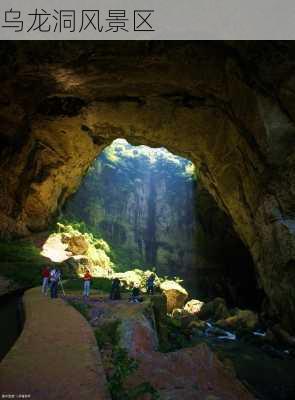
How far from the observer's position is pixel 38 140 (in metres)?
26.2

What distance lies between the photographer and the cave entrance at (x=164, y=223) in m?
37.1

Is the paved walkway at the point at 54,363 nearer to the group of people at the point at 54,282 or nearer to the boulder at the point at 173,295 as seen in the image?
the group of people at the point at 54,282

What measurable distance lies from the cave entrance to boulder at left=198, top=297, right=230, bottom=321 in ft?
26.9

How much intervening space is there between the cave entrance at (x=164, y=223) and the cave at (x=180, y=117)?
11545 millimetres

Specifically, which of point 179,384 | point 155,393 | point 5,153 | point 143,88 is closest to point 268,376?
point 179,384

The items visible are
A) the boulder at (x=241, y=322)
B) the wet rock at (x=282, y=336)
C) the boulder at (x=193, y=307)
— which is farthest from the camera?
the boulder at (x=193, y=307)

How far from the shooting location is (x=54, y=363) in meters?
7.23

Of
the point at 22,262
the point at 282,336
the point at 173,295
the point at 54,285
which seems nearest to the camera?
the point at 54,285

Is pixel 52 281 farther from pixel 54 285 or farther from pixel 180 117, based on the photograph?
pixel 180 117

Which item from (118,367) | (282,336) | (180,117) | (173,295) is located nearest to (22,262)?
(173,295)

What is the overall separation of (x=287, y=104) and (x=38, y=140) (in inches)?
729

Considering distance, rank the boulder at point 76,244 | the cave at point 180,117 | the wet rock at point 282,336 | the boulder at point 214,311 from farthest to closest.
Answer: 1. the boulder at point 76,244
2. the boulder at point 214,311
3. the wet rock at point 282,336
4. the cave at point 180,117

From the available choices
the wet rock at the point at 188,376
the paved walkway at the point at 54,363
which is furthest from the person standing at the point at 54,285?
the wet rock at the point at 188,376

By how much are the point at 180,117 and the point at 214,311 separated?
16806 millimetres
